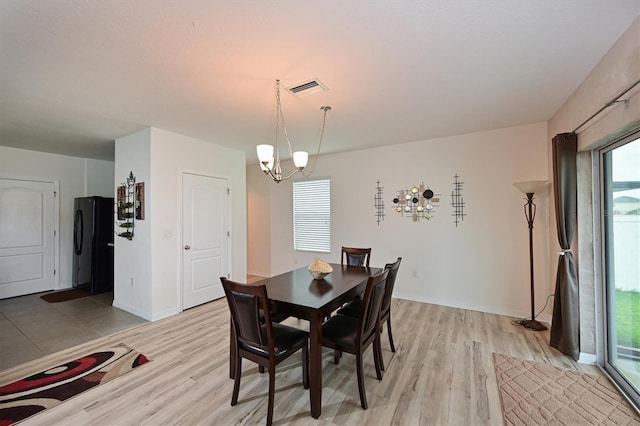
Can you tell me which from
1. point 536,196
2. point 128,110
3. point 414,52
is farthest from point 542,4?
point 128,110

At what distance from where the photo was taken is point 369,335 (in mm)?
2227

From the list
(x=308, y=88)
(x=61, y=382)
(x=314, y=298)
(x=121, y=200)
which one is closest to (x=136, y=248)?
(x=121, y=200)

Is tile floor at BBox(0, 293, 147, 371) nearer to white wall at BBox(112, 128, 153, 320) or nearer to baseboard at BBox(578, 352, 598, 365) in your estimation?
white wall at BBox(112, 128, 153, 320)

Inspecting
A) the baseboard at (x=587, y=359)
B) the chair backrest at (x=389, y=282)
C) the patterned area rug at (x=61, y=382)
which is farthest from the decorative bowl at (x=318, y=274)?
the baseboard at (x=587, y=359)

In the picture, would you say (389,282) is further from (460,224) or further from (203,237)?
(203,237)

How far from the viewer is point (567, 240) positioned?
268 centimetres

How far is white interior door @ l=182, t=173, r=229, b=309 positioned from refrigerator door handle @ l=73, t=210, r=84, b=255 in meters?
2.58

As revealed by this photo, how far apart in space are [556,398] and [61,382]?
3.93m

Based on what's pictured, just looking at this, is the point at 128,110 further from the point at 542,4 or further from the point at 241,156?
the point at 542,4

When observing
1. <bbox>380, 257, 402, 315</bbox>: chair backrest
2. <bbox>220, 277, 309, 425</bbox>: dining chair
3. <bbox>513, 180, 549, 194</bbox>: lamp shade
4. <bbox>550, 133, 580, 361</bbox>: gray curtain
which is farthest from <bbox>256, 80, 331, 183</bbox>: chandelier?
<bbox>513, 180, 549, 194</bbox>: lamp shade

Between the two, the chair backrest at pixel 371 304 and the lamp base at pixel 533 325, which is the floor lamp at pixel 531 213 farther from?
the chair backrest at pixel 371 304

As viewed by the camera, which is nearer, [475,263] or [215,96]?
[215,96]

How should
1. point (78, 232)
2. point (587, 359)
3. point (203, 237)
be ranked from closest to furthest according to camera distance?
point (587, 359) → point (203, 237) → point (78, 232)

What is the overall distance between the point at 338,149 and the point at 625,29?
350cm
